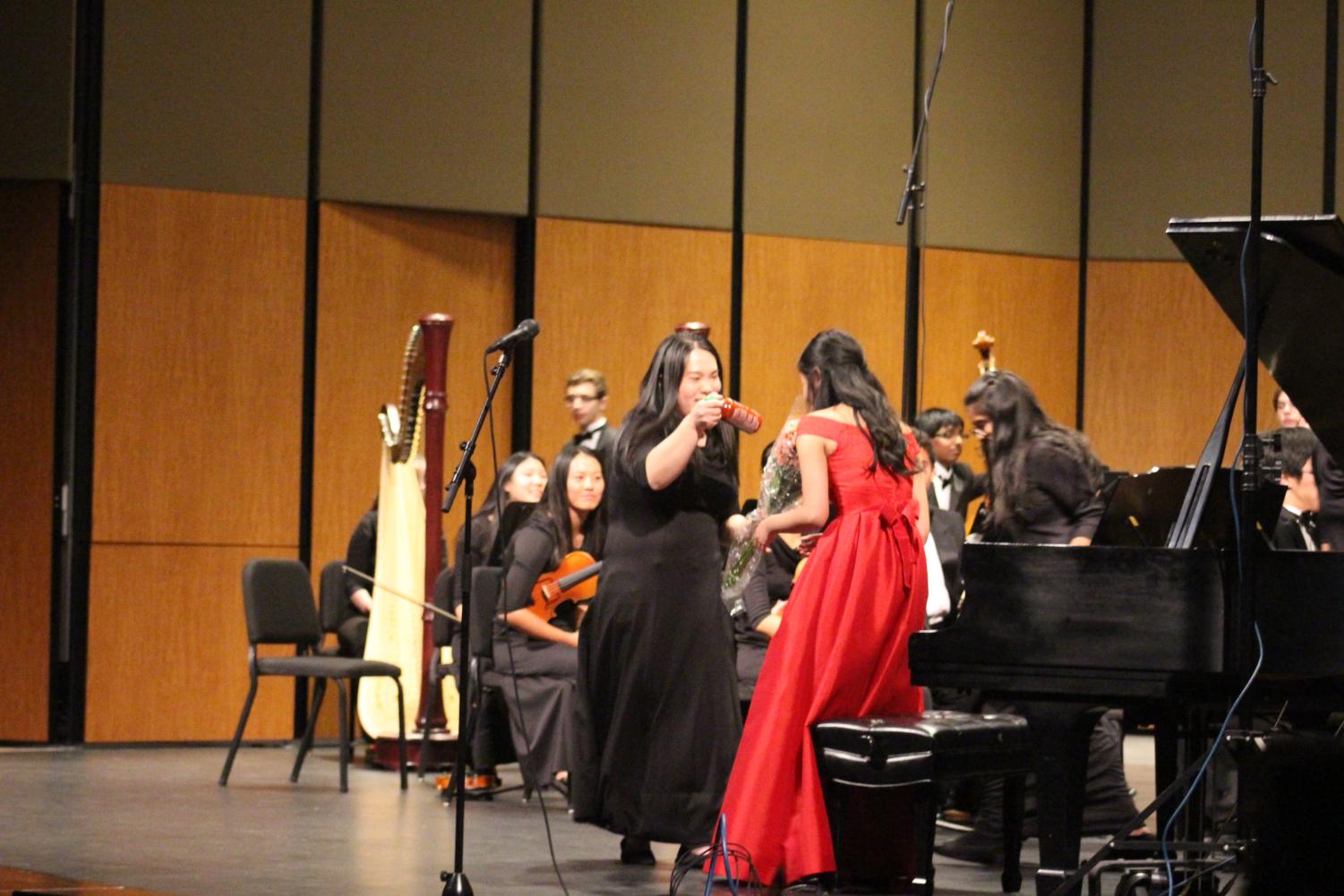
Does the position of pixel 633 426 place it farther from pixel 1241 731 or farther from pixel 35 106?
pixel 35 106

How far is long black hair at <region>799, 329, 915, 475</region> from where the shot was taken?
488cm

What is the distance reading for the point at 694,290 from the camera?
9.70m

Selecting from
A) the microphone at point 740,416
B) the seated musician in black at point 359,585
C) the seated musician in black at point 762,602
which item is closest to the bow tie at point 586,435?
the seated musician in black at point 359,585

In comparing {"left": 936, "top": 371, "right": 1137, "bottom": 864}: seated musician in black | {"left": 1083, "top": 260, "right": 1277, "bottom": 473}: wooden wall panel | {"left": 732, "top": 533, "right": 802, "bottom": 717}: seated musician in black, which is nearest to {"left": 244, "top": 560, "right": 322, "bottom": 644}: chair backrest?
{"left": 732, "top": 533, "right": 802, "bottom": 717}: seated musician in black

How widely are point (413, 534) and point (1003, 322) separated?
400 centimetres

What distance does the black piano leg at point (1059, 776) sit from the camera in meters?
4.05

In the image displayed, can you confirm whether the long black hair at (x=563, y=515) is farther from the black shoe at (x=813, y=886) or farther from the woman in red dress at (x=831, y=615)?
the black shoe at (x=813, y=886)

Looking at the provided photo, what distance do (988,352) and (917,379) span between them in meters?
2.06

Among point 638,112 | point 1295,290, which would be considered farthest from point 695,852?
point 638,112

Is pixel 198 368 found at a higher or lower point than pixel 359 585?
higher

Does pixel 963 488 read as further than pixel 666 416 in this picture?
Yes

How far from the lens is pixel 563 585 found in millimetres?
6852

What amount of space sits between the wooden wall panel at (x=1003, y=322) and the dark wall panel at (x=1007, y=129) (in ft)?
0.35

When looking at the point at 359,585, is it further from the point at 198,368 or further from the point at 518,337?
the point at 518,337
